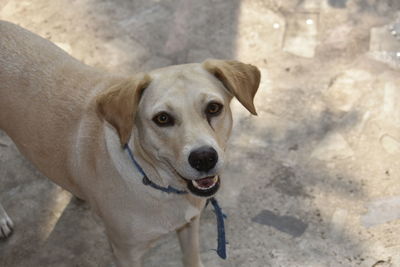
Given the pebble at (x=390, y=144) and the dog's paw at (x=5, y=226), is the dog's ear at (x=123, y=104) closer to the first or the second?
the dog's paw at (x=5, y=226)

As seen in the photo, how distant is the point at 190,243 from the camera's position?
4387 millimetres

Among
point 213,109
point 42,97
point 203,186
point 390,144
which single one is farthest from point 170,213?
point 390,144

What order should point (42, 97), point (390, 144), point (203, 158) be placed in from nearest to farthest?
point (203, 158), point (42, 97), point (390, 144)

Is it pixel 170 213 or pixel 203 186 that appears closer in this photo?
pixel 203 186

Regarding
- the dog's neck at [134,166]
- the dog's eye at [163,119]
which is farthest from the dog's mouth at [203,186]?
the dog's eye at [163,119]

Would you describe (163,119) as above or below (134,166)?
above

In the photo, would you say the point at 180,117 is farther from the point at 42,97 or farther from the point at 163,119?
the point at 42,97

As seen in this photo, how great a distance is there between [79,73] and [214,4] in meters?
3.01

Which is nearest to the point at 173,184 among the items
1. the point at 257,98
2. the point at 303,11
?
the point at 257,98

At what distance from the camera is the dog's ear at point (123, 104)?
3.41 meters

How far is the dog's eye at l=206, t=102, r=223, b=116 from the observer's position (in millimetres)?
3475

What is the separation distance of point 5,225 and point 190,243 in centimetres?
157

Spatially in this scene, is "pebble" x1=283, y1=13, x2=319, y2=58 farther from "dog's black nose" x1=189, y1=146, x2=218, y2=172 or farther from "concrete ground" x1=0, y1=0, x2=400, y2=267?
"dog's black nose" x1=189, y1=146, x2=218, y2=172

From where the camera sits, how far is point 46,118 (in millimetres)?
3982
